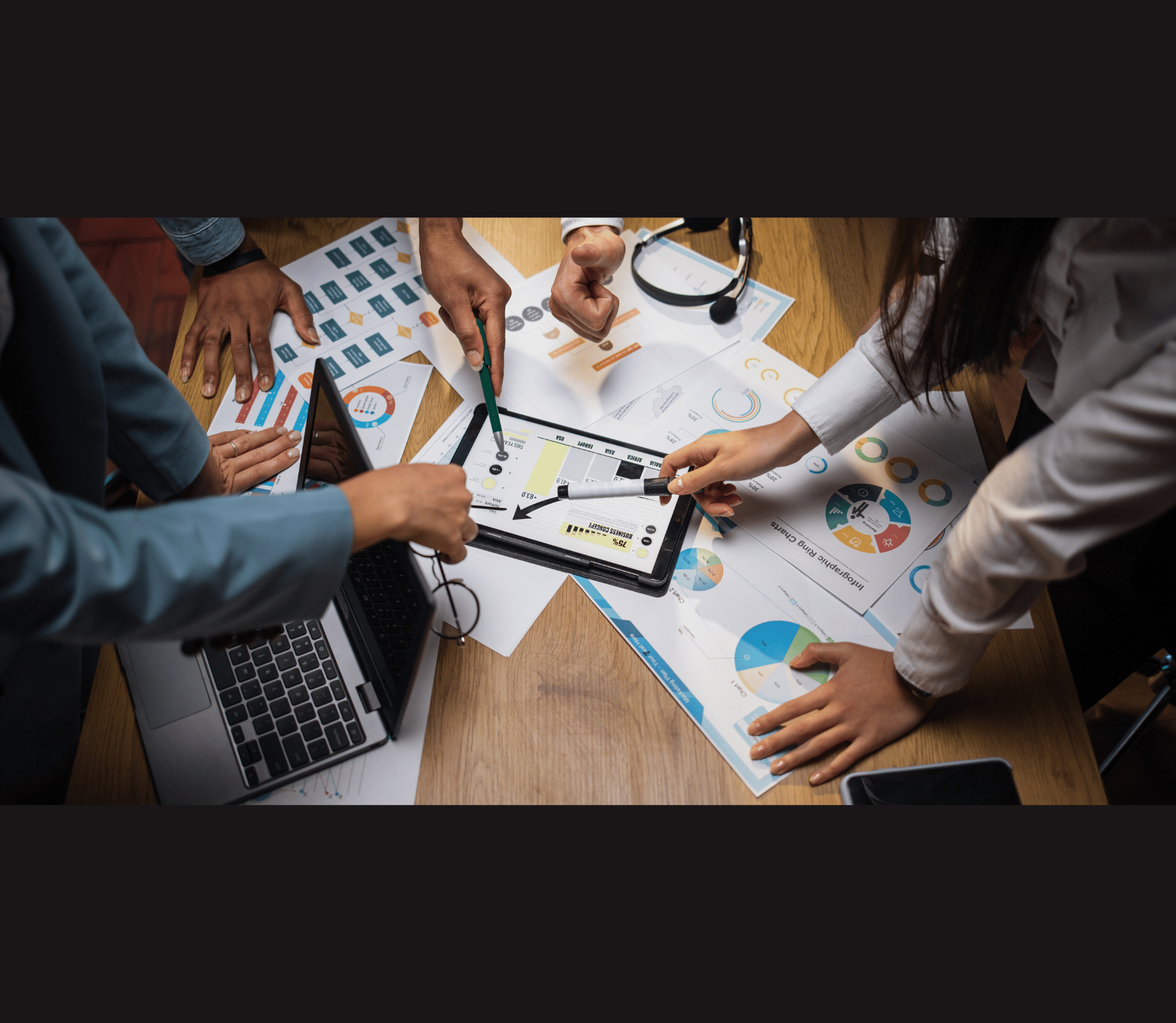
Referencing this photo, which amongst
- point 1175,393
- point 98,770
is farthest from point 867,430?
point 98,770

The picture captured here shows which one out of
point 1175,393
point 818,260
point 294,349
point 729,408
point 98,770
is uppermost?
point 1175,393

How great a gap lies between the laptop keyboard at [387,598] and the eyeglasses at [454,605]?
0.07 m

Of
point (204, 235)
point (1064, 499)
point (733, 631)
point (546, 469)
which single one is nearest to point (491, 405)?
point (546, 469)

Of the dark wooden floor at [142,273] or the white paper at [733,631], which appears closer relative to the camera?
the white paper at [733,631]

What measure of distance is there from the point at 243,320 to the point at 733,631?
0.82m

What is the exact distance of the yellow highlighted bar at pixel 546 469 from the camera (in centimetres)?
89

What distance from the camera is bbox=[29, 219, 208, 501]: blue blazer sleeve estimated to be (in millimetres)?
690

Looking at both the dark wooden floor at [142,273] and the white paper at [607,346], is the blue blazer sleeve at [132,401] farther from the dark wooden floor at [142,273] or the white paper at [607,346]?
the dark wooden floor at [142,273]

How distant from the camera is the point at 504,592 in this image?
2.73ft

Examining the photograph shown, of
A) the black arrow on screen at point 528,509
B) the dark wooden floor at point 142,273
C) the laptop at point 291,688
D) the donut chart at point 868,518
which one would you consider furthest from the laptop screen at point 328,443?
the dark wooden floor at point 142,273

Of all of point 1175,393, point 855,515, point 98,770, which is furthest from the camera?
point 855,515

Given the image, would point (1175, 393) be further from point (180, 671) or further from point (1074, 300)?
point (180, 671)

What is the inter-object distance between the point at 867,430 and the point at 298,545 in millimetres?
736

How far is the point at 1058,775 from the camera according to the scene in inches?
29.0
